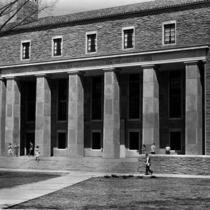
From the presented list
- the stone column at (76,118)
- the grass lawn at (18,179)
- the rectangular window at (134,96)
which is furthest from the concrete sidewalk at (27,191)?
the rectangular window at (134,96)

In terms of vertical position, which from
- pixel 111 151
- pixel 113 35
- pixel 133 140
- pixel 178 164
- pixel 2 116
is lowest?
pixel 178 164

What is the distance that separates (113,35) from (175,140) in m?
12.0

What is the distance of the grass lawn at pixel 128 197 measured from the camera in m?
15.3

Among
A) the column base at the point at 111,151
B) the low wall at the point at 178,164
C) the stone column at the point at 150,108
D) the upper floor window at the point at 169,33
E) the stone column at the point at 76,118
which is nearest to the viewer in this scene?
the low wall at the point at 178,164

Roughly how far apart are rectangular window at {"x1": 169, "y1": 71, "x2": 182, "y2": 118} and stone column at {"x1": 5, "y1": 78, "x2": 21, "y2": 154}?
1661 centimetres

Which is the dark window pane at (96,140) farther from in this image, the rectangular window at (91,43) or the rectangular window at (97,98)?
the rectangular window at (91,43)

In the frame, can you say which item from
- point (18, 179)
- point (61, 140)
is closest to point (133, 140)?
point (61, 140)

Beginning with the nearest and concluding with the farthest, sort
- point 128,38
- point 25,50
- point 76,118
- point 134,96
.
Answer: point 128,38
point 76,118
point 134,96
point 25,50

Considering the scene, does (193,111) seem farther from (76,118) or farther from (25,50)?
(25,50)

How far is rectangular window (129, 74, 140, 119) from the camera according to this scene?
1833 inches

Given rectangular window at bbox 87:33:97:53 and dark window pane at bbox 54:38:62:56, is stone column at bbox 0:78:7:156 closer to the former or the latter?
dark window pane at bbox 54:38:62:56

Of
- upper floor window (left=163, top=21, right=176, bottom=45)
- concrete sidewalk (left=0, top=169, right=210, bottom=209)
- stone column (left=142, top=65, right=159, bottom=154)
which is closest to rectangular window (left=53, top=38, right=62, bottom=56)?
stone column (left=142, top=65, right=159, bottom=154)

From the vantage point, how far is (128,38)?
4312 cm

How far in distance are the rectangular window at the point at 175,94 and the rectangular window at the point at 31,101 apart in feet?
53.7
